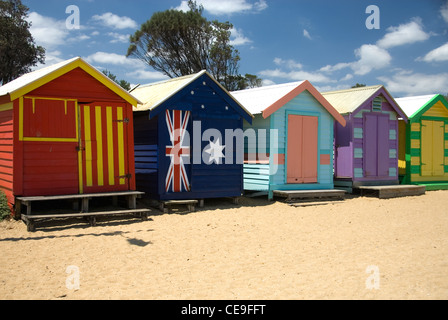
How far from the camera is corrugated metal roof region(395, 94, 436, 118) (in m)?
16.6

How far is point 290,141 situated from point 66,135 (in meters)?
6.29

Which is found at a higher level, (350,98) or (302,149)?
(350,98)

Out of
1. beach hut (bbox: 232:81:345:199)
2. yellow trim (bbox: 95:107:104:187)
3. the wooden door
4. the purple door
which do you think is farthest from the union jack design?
the purple door

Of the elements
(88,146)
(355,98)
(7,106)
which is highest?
(355,98)

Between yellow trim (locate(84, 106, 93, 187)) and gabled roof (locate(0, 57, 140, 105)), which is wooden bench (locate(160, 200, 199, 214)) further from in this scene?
gabled roof (locate(0, 57, 140, 105))

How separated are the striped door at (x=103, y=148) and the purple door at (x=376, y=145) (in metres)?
8.50

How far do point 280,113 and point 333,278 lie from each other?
778cm

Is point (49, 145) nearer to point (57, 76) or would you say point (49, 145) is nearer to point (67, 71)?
point (57, 76)

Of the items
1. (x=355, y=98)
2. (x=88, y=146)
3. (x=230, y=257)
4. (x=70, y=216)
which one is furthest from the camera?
(x=355, y=98)

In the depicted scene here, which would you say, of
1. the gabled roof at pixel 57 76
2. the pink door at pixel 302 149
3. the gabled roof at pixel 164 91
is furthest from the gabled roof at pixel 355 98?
the gabled roof at pixel 57 76

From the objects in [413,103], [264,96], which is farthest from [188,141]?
[413,103]

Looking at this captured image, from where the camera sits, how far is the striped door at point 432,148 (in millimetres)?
16906

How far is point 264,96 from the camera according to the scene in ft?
44.5
